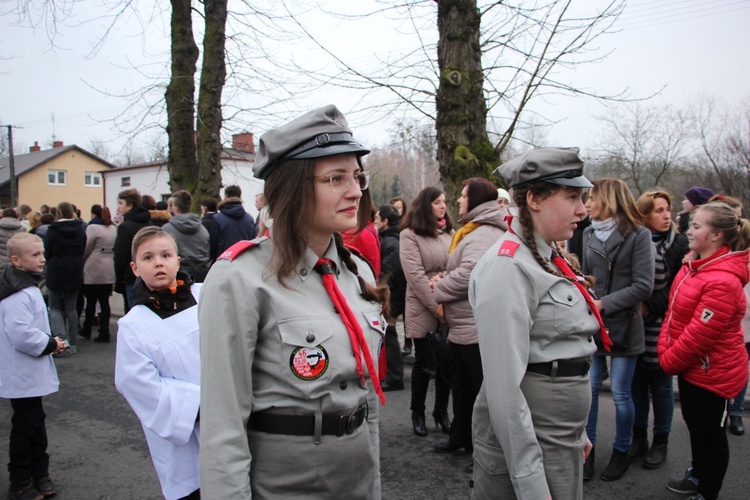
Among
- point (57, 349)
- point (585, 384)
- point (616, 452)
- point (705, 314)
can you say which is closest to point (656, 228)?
point (705, 314)

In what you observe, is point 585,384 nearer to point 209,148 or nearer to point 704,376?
point 704,376

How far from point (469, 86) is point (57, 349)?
5214mm

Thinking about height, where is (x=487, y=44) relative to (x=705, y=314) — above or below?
above

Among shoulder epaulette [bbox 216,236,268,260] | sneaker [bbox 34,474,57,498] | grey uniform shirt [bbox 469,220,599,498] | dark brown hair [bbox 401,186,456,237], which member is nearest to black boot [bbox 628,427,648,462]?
dark brown hair [bbox 401,186,456,237]

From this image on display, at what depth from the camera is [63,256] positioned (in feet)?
27.0

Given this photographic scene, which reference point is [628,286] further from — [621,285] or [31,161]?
[31,161]

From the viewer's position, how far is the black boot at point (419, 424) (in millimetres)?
5023

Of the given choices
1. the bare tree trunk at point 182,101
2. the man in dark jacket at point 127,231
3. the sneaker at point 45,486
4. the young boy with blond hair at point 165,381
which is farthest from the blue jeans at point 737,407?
the bare tree trunk at point 182,101

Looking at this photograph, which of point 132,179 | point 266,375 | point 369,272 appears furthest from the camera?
point 132,179

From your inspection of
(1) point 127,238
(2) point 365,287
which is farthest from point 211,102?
(2) point 365,287

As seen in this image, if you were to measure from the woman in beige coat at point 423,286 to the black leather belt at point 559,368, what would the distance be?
2.75m

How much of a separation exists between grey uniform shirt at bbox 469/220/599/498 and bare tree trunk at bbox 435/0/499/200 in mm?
4454

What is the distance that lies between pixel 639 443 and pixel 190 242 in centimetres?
563

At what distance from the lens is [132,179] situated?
4619 cm
